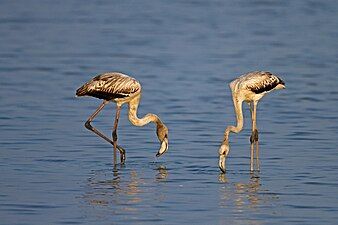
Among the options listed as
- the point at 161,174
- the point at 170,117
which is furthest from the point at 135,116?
the point at 170,117

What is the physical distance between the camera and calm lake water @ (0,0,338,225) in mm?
13648

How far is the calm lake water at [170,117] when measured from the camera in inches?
537

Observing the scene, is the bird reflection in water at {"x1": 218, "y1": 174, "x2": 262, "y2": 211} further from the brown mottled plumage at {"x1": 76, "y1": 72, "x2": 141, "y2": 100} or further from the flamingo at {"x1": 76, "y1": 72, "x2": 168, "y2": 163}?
the brown mottled plumage at {"x1": 76, "y1": 72, "x2": 141, "y2": 100}

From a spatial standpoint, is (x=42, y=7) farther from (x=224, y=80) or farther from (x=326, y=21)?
(x=224, y=80)

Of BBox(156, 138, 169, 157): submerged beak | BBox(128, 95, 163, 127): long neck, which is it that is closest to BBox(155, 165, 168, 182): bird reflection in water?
BBox(156, 138, 169, 157): submerged beak

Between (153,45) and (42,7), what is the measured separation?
8.23m

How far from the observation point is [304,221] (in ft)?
42.1

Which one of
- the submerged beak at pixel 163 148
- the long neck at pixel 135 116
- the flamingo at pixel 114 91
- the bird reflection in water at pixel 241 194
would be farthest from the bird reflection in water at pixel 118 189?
the long neck at pixel 135 116

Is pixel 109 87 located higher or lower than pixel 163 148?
higher

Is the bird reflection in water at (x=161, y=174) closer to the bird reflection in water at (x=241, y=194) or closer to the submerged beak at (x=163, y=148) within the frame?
the submerged beak at (x=163, y=148)

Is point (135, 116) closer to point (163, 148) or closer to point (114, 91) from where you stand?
point (114, 91)

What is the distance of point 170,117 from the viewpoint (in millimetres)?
20500

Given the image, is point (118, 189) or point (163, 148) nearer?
point (118, 189)

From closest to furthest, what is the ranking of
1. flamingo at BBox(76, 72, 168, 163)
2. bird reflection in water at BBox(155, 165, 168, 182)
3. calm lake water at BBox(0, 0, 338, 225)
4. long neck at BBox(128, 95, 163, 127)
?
calm lake water at BBox(0, 0, 338, 225) → bird reflection in water at BBox(155, 165, 168, 182) → flamingo at BBox(76, 72, 168, 163) → long neck at BBox(128, 95, 163, 127)
